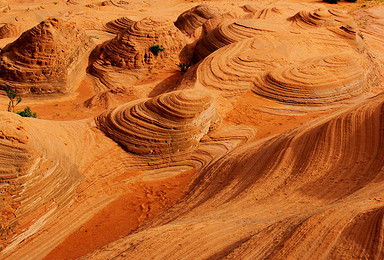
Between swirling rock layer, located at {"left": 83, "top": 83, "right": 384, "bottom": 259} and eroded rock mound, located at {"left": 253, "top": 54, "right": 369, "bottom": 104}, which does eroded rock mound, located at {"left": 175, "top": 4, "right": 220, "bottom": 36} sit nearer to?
eroded rock mound, located at {"left": 253, "top": 54, "right": 369, "bottom": 104}

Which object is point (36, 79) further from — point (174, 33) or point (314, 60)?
point (314, 60)

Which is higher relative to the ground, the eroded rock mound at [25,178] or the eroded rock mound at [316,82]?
the eroded rock mound at [316,82]

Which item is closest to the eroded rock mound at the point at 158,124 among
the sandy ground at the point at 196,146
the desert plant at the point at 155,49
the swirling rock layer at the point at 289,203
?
the sandy ground at the point at 196,146

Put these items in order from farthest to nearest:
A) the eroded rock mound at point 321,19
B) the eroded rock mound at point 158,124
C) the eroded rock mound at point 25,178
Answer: the eroded rock mound at point 321,19
the eroded rock mound at point 158,124
the eroded rock mound at point 25,178

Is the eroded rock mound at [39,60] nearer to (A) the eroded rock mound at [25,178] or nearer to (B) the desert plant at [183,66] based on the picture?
(B) the desert plant at [183,66]

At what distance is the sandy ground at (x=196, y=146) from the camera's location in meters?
3.60

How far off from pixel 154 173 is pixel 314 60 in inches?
244

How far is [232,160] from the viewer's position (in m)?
6.43

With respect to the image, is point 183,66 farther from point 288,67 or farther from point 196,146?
point 196,146

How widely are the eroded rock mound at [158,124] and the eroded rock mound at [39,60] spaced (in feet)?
16.6

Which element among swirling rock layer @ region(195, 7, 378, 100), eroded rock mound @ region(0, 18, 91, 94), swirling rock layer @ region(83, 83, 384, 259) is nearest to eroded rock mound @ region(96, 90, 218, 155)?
swirling rock layer @ region(83, 83, 384, 259)

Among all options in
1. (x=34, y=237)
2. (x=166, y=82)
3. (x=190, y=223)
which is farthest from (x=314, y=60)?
(x=34, y=237)

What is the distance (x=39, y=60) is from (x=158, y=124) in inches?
251

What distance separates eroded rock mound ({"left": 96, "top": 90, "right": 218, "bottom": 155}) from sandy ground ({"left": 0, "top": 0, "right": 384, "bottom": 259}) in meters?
0.02
